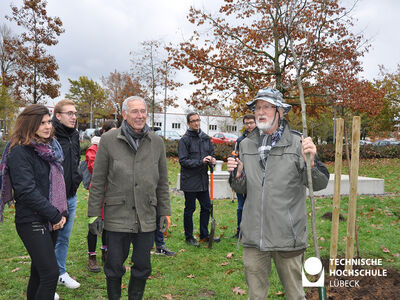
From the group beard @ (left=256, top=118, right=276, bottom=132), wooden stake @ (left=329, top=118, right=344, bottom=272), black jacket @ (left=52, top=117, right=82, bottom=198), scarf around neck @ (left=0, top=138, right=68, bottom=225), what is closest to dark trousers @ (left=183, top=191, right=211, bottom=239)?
black jacket @ (left=52, top=117, right=82, bottom=198)

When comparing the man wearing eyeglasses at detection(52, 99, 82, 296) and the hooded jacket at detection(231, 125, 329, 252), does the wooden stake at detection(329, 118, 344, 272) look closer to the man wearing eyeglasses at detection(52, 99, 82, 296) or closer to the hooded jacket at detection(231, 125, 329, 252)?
the hooded jacket at detection(231, 125, 329, 252)

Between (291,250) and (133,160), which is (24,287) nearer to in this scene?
(133,160)

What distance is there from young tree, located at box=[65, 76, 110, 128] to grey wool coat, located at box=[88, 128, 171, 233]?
159 ft

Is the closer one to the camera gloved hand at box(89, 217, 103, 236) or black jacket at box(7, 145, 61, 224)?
black jacket at box(7, 145, 61, 224)

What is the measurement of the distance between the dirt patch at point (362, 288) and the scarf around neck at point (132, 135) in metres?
2.58

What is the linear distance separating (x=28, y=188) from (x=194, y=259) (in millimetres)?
3156

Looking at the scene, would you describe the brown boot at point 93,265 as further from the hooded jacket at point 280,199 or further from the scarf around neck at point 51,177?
the hooded jacket at point 280,199

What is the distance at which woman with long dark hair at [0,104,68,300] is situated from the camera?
2.80m

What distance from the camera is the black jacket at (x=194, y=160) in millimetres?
5637

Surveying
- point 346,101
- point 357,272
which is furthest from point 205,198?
point 346,101

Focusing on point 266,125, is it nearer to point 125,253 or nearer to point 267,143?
point 267,143

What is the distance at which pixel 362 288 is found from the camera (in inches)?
151

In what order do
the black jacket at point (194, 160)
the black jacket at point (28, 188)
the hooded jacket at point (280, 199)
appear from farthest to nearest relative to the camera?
the black jacket at point (194, 160)
the black jacket at point (28, 188)
the hooded jacket at point (280, 199)

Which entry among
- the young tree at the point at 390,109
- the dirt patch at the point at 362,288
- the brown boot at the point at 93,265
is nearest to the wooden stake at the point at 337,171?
the dirt patch at the point at 362,288
